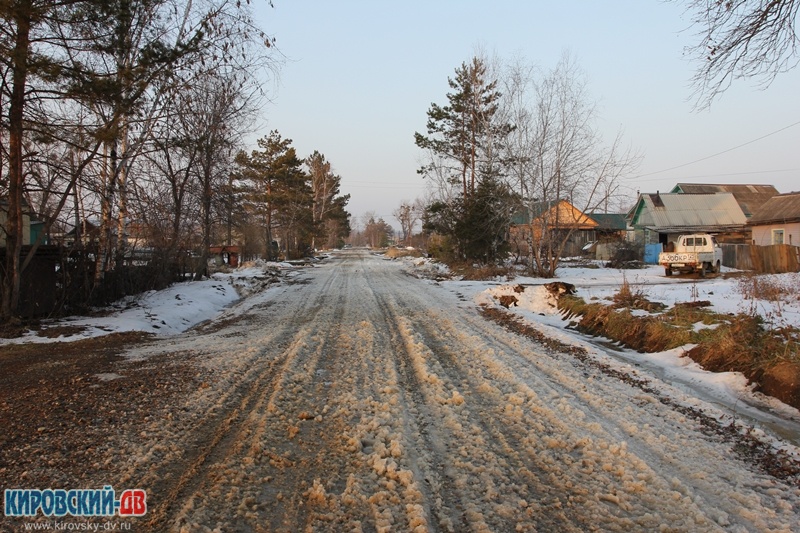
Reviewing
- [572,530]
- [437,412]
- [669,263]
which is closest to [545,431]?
[437,412]

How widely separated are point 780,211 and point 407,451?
35.9 meters

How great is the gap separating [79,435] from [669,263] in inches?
1000

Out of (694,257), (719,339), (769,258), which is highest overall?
(694,257)

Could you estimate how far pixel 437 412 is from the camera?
16.6ft

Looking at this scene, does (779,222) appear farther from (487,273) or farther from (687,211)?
(487,273)

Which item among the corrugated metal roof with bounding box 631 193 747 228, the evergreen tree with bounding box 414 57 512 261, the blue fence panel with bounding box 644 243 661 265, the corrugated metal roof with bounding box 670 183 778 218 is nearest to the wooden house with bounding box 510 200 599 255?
the evergreen tree with bounding box 414 57 512 261

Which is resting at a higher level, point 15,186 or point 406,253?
point 15,186

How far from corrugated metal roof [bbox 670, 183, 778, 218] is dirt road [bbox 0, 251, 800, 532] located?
5092 cm

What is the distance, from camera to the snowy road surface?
10.5 feet

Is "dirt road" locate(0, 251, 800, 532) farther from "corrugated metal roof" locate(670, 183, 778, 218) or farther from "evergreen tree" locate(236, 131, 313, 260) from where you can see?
"corrugated metal roof" locate(670, 183, 778, 218)

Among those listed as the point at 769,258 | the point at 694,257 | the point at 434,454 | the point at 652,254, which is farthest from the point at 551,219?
the point at 434,454

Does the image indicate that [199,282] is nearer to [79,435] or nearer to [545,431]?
[79,435]

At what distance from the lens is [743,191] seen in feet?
161

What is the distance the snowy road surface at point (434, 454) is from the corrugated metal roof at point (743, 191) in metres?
51.0
